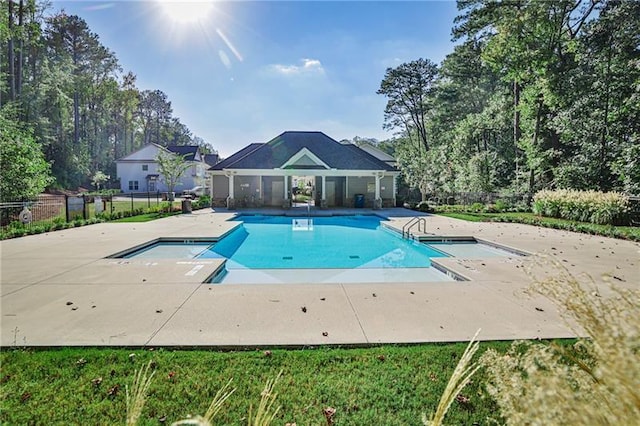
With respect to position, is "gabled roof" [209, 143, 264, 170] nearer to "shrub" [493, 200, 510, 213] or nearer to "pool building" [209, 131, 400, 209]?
"pool building" [209, 131, 400, 209]

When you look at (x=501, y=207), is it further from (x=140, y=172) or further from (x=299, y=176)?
(x=140, y=172)

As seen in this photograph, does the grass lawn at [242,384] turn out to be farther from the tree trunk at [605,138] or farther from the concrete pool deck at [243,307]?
the tree trunk at [605,138]

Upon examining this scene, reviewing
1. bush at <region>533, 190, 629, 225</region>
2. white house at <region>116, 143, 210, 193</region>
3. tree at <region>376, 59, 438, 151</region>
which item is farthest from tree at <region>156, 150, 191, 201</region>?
tree at <region>376, 59, 438, 151</region>

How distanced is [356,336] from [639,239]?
11276mm

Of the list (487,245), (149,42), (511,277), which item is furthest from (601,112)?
(149,42)

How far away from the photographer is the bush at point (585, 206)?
13086mm

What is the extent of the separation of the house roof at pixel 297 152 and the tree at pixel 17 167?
11041 mm

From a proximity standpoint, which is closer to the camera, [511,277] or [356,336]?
[356,336]

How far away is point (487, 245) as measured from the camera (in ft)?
33.2

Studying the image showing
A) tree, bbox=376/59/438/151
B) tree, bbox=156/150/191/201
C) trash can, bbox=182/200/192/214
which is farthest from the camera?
tree, bbox=376/59/438/151

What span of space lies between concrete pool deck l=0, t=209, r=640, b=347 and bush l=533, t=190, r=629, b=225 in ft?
25.5

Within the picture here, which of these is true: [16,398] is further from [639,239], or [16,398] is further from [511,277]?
[639,239]

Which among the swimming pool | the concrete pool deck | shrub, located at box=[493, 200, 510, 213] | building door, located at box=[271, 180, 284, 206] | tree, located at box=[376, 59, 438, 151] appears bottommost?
the swimming pool

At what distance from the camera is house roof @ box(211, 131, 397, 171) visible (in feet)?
74.9
